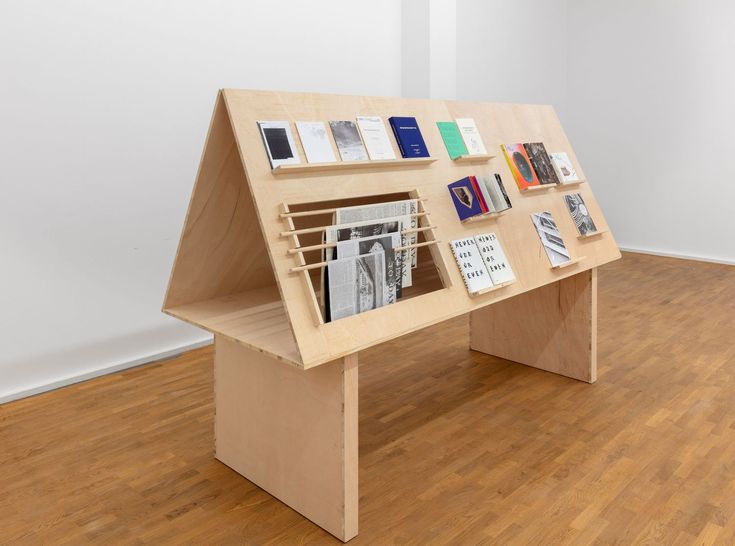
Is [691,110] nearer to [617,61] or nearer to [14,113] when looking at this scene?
[617,61]

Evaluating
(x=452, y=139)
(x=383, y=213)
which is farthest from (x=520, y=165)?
(x=383, y=213)

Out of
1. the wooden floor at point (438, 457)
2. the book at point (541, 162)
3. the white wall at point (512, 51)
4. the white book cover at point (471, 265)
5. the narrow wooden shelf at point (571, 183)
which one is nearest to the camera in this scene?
the wooden floor at point (438, 457)

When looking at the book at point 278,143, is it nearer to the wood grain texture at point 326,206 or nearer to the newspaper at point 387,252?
the wood grain texture at point 326,206

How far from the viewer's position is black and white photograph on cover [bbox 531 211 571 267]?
2.81 metres

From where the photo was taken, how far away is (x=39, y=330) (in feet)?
10.8

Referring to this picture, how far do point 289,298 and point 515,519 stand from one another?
3.54ft

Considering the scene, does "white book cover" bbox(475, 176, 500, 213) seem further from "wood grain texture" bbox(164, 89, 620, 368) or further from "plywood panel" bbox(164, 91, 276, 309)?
"plywood panel" bbox(164, 91, 276, 309)

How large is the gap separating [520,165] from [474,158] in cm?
38

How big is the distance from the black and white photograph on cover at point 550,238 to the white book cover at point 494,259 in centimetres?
33

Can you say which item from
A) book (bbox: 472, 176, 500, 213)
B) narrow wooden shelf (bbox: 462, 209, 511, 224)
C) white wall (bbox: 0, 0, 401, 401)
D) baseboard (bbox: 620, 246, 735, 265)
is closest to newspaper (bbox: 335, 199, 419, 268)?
narrow wooden shelf (bbox: 462, 209, 511, 224)

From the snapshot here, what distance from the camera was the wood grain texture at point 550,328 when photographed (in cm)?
322

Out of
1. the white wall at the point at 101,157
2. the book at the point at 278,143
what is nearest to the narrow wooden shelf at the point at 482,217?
the book at the point at 278,143

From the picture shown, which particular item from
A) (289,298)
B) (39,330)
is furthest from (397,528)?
(39,330)

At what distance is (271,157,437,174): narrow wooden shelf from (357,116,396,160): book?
1.0 inches
